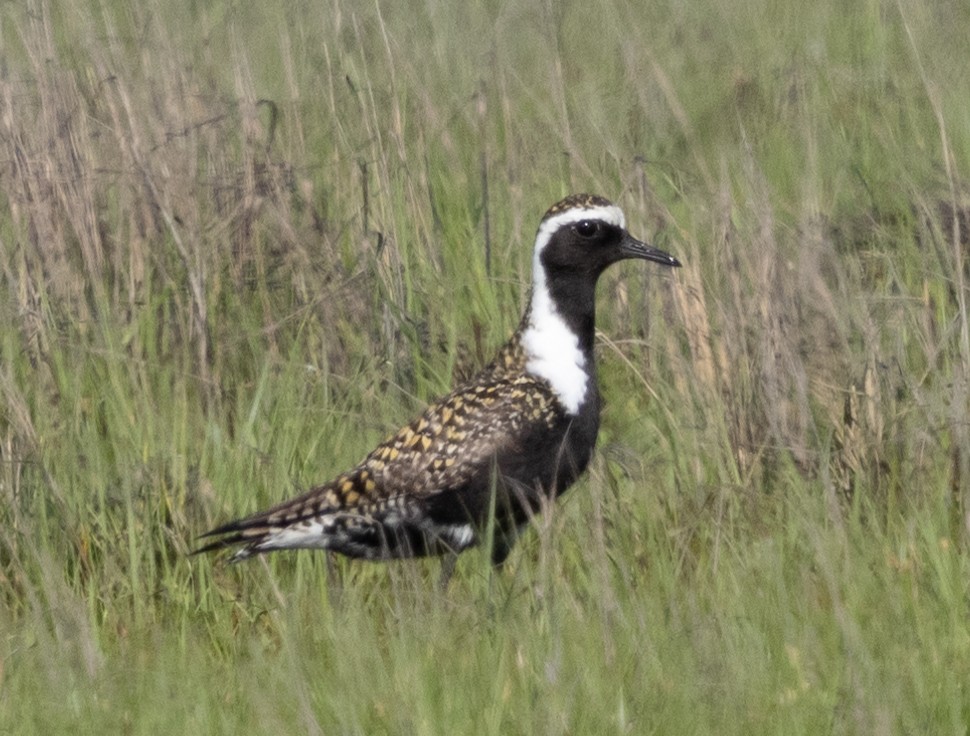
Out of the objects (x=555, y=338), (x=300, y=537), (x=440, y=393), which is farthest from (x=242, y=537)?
(x=440, y=393)

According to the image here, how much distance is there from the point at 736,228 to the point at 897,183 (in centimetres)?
147

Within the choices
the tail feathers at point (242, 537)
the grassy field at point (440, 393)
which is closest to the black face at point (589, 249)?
the grassy field at point (440, 393)

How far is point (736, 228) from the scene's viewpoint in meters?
4.92

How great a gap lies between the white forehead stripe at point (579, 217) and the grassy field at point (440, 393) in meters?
0.28

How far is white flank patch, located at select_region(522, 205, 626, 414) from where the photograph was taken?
4.71 metres

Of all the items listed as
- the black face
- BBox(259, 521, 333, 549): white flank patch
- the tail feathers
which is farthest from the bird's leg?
the black face

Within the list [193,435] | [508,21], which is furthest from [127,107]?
[508,21]

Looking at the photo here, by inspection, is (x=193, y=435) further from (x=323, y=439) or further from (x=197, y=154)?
(x=197, y=154)

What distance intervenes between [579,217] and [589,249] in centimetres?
10

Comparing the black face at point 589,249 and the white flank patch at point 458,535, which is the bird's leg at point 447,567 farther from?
the black face at point 589,249

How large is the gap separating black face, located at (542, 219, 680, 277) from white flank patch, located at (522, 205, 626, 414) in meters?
0.02

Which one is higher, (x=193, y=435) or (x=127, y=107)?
(x=127, y=107)

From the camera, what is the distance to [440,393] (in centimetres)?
529

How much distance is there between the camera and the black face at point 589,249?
4.88 meters
